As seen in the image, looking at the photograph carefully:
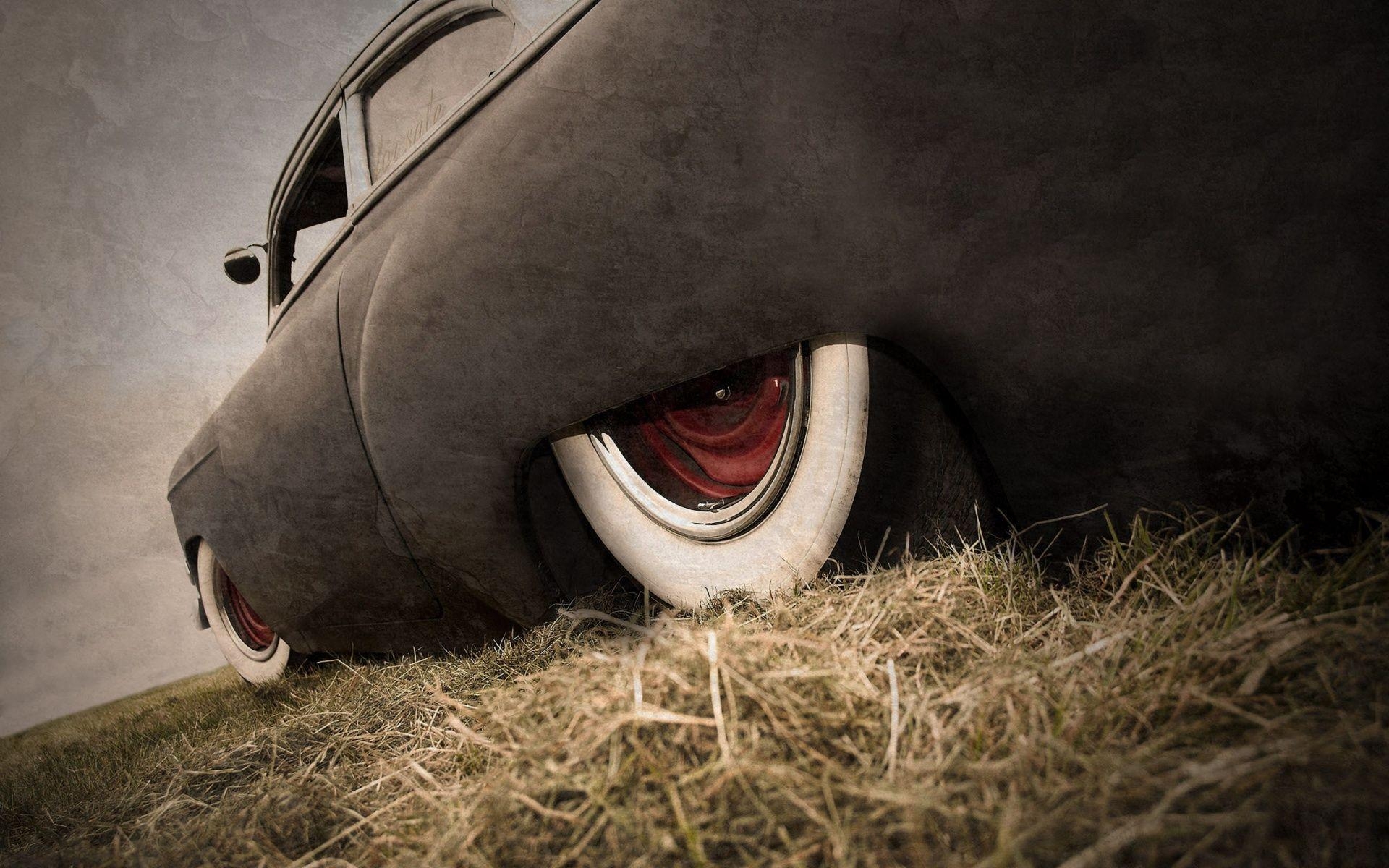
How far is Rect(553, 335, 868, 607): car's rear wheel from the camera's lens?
1.06 metres

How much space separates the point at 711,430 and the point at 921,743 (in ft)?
2.67

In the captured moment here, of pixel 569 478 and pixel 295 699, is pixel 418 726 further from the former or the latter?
pixel 295 699

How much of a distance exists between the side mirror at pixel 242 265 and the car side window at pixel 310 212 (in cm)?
10

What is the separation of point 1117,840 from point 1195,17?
36.8 inches

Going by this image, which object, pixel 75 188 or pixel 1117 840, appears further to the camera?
pixel 75 188

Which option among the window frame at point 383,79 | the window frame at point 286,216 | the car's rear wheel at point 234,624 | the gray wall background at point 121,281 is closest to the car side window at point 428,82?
the window frame at point 383,79

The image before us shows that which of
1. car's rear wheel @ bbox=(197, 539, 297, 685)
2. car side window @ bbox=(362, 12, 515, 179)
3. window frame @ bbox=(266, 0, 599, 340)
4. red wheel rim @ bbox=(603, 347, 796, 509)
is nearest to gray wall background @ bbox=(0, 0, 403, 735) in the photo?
car's rear wheel @ bbox=(197, 539, 297, 685)

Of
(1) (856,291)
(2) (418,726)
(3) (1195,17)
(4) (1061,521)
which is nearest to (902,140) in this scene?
(1) (856,291)

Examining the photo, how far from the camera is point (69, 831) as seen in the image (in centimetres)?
116

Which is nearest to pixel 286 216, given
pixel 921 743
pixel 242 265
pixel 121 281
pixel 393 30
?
pixel 242 265

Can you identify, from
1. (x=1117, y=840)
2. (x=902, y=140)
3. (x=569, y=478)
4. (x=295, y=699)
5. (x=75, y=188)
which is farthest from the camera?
(x=75, y=188)

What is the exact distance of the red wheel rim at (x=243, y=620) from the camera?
2732 millimetres

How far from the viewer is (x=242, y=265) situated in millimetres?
2336

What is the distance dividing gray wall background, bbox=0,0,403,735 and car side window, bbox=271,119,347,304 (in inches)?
157
